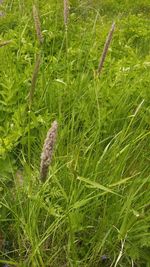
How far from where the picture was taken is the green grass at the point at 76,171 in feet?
7.07

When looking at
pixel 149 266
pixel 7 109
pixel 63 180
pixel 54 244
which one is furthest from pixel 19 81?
pixel 149 266

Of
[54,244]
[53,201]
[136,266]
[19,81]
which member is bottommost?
[136,266]

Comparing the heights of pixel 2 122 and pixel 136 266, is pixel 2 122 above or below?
above

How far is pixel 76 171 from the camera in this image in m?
1.94

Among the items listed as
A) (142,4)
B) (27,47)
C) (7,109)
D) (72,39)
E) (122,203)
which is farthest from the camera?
(142,4)

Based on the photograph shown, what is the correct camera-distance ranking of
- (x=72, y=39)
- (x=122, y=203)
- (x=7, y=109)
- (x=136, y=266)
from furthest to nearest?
(x=72, y=39), (x=7, y=109), (x=136, y=266), (x=122, y=203)

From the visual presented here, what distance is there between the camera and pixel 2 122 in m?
3.02

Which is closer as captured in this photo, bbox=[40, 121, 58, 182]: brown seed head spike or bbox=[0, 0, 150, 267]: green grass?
bbox=[40, 121, 58, 182]: brown seed head spike

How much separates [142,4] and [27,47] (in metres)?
3.61

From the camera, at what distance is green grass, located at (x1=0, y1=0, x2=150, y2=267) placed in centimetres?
216

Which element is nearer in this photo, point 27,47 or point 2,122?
point 2,122

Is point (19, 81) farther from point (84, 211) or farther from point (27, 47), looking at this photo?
point (84, 211)

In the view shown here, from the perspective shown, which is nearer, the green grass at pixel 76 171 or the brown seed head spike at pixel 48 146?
the brown seed head spike at pixel 48 146

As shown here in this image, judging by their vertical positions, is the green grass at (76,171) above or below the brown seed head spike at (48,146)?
below
